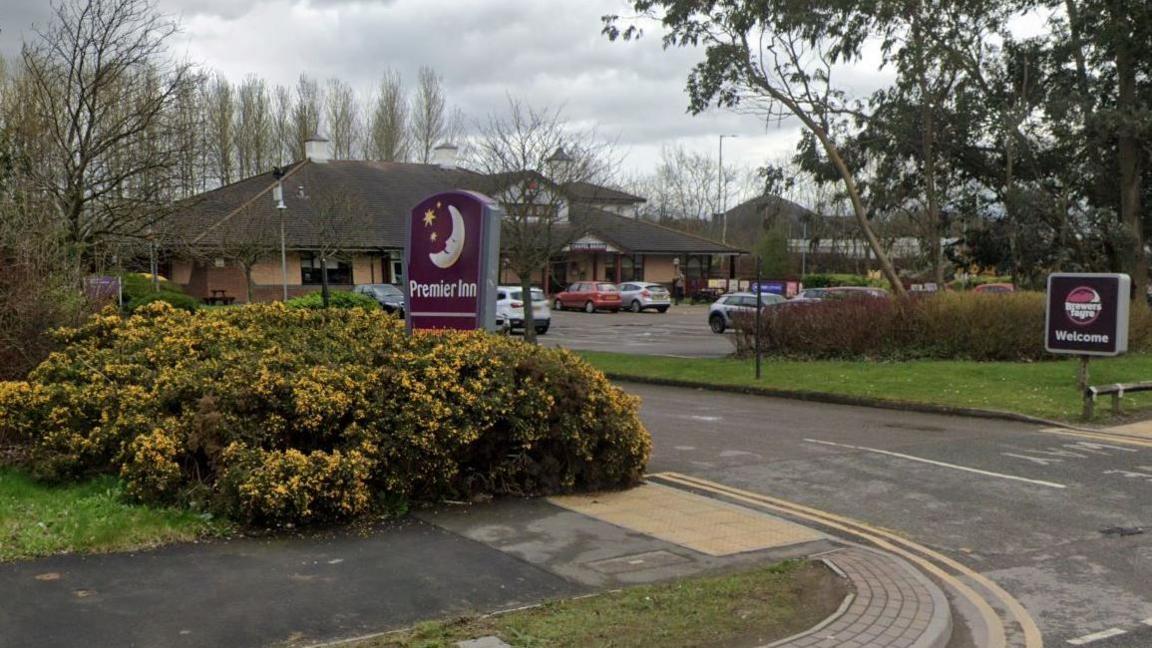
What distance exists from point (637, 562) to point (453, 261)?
4.71 meters

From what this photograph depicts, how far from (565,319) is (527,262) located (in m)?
20.5

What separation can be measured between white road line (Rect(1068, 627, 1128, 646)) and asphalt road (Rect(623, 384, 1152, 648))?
0.03m

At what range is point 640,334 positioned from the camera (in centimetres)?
3406

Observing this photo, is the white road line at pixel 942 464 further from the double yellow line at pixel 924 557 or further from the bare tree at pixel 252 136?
the bare tree at pixel 252 136

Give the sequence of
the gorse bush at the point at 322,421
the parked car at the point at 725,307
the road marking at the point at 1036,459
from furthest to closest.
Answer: the parked car at the point at 725,307 < the road marking at the point at 1036,459 < the gorse bush at the point at 322,421

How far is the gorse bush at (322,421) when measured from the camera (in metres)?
6.85

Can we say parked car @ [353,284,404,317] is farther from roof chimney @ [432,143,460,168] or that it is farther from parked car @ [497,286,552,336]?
roof chimney @ [432,143,460,168]

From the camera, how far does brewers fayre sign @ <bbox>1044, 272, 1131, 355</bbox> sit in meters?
13.5

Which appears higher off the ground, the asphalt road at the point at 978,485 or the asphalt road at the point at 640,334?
the asphalt road at the point at 640,334

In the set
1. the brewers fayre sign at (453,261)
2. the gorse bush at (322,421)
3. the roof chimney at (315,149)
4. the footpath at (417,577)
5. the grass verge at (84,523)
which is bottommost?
the footpath at (417,577)

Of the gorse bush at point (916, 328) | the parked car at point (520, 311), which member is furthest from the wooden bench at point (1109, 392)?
the parked car at point (520, 311)

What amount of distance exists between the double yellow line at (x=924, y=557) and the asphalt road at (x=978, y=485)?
0.12 meters

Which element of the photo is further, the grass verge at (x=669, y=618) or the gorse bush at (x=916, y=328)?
the gorse bush at (x=916, y=328)

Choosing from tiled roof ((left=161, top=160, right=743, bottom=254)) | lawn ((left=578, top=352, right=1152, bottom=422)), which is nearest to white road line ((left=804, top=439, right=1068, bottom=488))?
lawn ((left=578, top=352, right=1152, bottom=422))
